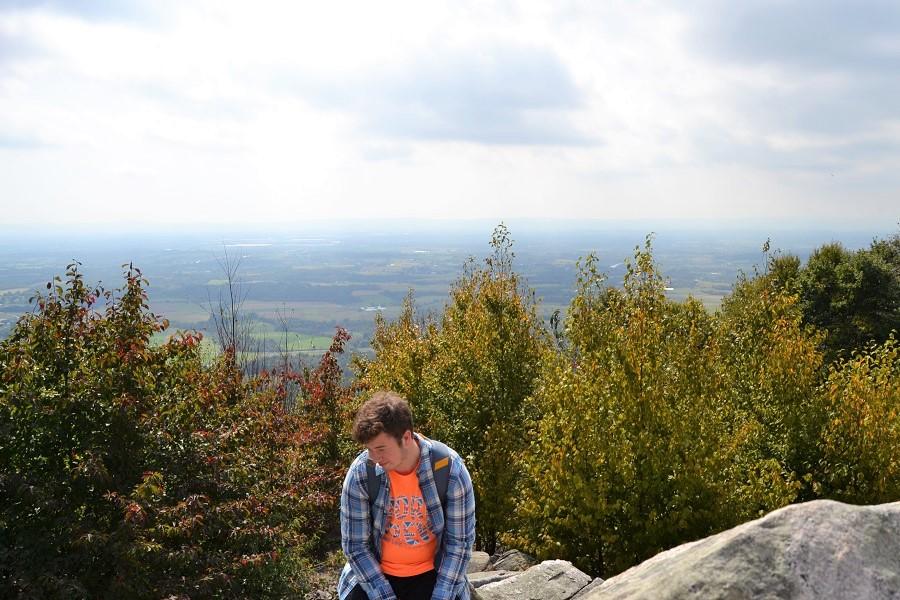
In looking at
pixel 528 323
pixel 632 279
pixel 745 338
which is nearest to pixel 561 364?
pixel 632 279

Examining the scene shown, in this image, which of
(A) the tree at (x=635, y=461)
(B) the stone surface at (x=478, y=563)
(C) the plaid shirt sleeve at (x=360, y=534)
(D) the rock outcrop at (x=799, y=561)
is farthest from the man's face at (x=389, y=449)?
(B) the stone surface at (x=478, y=563)

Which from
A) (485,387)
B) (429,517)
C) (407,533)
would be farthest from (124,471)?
(485,387)

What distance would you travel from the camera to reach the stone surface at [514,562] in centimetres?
1020

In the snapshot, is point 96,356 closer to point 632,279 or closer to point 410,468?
point 410,468

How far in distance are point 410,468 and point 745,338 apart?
9.87 metres

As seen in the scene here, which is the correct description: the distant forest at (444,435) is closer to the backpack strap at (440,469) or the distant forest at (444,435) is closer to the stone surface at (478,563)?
the stone surface at (478,563)

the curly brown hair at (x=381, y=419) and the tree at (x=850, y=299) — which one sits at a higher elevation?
the curly brown hair at (x=381, y=419)

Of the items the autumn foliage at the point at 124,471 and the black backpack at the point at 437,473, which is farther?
the autumn foliage at the point at 124,471

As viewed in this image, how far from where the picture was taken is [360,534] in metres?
4.67

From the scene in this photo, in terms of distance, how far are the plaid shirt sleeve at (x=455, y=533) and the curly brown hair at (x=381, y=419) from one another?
0.60 metres

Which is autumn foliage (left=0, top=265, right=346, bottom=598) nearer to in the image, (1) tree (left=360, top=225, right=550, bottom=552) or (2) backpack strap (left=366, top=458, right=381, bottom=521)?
(2) backpack strap (left=366, top=458, right=381, bottom=521)

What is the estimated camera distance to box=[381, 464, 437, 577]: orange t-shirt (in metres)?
4.67

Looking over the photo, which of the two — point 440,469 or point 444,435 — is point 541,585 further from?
point 444,435

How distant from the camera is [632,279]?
10.1 metres
